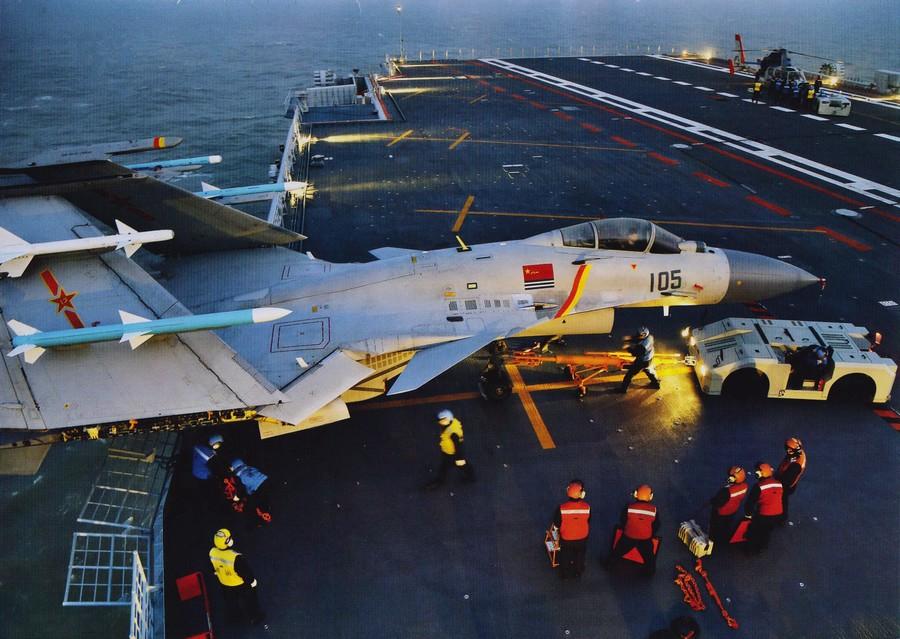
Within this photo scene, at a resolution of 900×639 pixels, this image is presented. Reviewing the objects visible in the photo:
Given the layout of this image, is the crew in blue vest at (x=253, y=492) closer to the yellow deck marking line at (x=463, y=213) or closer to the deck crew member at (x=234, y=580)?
the deck crew member at (x=234, y=580)

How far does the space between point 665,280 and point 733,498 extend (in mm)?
5235

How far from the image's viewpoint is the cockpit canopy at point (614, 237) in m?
11.8

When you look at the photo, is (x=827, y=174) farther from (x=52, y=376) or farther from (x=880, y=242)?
Result: (x=52, y=376)

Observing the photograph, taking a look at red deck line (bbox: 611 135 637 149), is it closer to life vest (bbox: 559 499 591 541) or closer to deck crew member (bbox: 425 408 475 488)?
deck crew member (bbox: 425 408 475 488)

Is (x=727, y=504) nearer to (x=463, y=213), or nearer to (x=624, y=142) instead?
(x=463, y=213)

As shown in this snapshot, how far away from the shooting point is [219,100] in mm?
62750

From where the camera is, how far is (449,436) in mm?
9133

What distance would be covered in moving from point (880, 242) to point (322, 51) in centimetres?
11003

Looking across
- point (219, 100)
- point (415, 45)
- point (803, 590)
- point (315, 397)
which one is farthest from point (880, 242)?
point (415, 45)

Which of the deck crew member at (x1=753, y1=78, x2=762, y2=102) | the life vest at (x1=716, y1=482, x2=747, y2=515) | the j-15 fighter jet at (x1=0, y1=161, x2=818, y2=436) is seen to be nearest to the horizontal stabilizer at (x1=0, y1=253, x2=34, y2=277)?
the j-15 fighter jet at (x1=0, y1=161, x2=818, y2=436)

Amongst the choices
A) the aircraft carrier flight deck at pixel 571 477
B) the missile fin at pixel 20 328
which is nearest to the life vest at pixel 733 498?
the aircraft carrier flight deck at pixel 571 477

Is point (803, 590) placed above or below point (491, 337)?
below

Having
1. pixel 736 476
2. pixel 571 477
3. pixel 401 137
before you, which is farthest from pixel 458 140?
pixel 736 476

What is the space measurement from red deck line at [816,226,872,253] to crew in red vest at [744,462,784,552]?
45.8 ft
